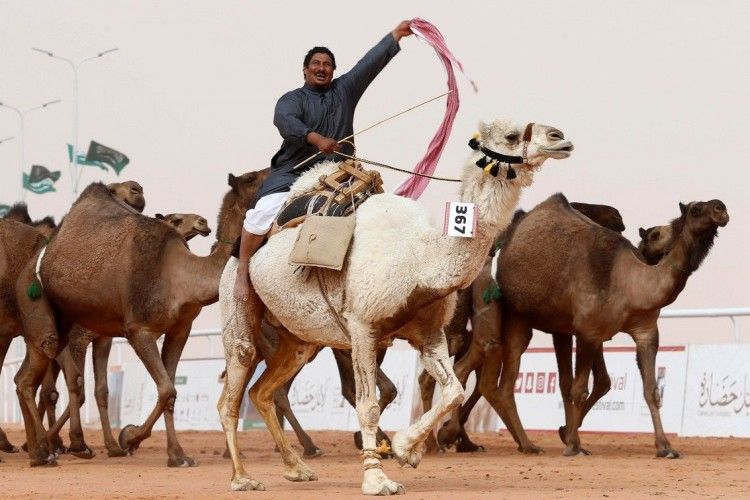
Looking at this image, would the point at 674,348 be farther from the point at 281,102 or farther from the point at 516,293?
the point at 281,102

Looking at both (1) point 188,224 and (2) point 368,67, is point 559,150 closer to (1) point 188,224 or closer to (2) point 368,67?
(2) point 368,67

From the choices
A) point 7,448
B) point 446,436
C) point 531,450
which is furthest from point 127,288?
point 531,450

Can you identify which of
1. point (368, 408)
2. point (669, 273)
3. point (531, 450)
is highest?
point (669, 273)

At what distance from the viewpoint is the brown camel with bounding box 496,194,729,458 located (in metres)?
14.5

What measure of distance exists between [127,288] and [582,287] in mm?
4319

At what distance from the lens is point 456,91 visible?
10.7 metres

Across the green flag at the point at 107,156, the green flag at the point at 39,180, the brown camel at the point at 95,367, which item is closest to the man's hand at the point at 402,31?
the brown camel at the point at 95,367

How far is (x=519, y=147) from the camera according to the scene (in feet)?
31.6

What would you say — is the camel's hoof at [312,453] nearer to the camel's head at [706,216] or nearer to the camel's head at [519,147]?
the camel's head at [706,216]

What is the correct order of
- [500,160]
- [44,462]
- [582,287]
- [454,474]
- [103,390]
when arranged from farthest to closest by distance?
1. [103,390]
2. [582,287]
3. [44,462]
4. [454,474]
5. [500,160]

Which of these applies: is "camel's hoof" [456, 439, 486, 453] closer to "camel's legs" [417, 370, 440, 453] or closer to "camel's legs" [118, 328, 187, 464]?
"camel's legs" [417, 370, 440, 453]

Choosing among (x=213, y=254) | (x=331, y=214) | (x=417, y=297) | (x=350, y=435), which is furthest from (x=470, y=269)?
(x=350, y=435)

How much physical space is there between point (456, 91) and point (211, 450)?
792 cm

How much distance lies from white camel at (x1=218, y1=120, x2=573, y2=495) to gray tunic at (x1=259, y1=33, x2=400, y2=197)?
0.26m
